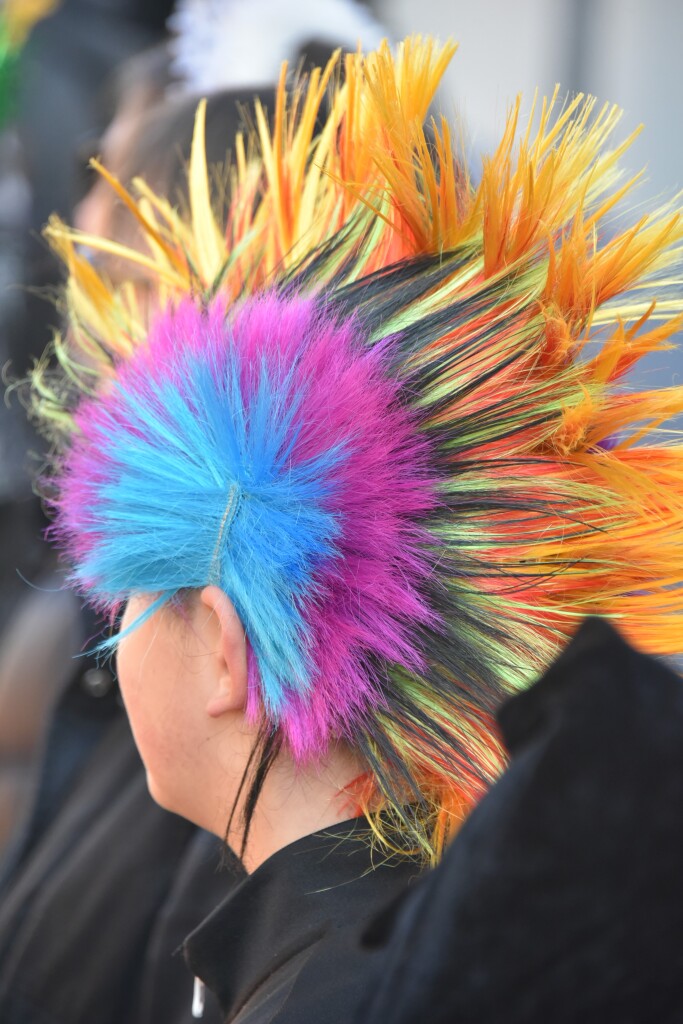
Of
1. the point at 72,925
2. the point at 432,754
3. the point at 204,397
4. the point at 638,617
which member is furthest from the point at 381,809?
the point at 72,925

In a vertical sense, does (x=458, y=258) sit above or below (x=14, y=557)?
above

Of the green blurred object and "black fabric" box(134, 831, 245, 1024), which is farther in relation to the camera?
the green blurred object

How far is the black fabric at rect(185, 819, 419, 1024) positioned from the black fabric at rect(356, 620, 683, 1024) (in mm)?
299

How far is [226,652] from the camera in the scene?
81 centimetres

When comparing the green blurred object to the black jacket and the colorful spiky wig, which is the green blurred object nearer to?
Answer: the black jacket

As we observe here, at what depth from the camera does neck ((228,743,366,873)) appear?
840 millimetres

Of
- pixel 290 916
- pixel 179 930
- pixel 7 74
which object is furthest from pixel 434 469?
pixel 7 74

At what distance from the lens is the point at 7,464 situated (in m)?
2.08

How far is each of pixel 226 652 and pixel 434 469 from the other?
0.22 metres

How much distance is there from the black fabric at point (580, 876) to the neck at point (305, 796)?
364 millimetres

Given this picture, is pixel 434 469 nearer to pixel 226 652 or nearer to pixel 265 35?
pixel 226 652

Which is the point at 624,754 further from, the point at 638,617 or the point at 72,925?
the point at 72,925

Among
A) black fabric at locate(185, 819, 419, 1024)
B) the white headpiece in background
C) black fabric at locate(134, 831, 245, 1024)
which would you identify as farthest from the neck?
the white headpiece in background

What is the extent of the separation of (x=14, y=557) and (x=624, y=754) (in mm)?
1716
